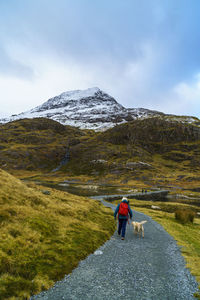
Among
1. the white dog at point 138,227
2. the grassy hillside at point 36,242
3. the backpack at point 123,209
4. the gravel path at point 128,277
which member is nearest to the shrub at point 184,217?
the white dog at point 138,227

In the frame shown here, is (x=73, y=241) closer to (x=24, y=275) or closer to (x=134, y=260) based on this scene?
(x=134, y=260)

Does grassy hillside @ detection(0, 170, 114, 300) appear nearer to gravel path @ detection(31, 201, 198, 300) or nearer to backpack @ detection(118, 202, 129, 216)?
gravel path @ detection(31, 201, 198, 300)

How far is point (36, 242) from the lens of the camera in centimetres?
1424

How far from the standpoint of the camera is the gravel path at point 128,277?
31.3ft

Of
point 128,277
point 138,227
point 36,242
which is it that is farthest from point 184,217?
point 36,242

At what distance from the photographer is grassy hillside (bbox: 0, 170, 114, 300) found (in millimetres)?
9945

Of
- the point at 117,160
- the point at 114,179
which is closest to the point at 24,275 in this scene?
the point at 114,179

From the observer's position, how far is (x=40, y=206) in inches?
862

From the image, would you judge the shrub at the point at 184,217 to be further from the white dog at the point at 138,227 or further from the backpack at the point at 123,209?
the backpack at the point at 123,209

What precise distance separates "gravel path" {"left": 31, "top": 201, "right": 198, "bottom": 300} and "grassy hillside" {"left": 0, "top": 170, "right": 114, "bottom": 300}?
761 mm

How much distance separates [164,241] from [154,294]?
1153 centimetres

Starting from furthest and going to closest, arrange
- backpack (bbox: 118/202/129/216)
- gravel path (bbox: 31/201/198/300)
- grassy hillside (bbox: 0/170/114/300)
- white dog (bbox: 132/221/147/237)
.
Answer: white dog (bbox: 132/221/147/237), backpack (bbox: 118/202/129/216), grassy hillside (bbox: 0/170/114/300), gravel path (bbox: 31/201/198/300)

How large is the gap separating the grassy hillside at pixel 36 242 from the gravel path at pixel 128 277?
2.50ft

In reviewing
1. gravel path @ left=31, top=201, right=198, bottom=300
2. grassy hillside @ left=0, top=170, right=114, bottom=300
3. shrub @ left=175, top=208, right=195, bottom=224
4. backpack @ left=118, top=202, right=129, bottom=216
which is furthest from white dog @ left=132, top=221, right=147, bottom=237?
shrub @ left=175, top=208, right=195, bottom=224
